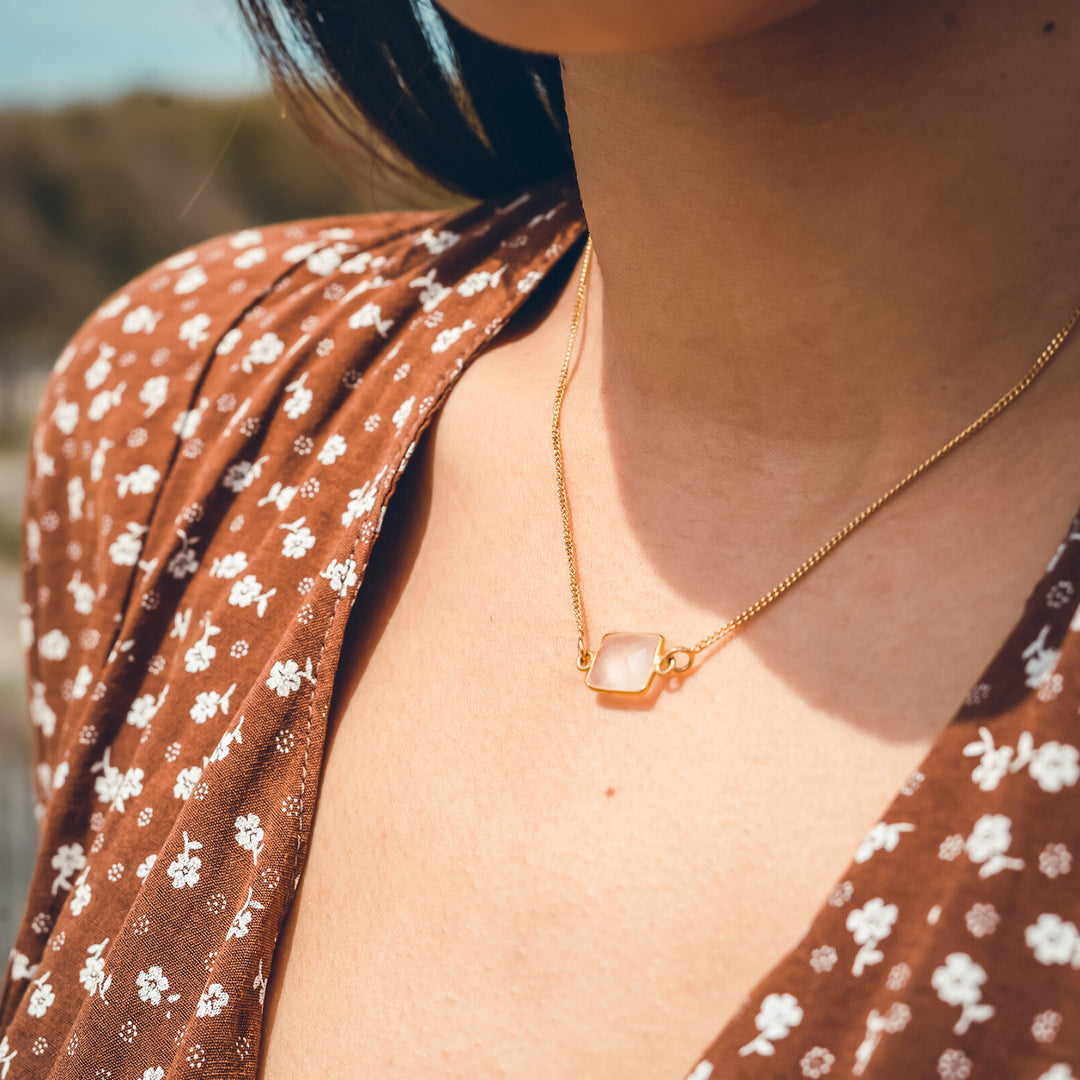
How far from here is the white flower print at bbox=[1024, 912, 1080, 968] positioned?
1.78 ft

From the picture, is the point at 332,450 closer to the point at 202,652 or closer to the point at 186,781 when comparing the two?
the point at 202,652

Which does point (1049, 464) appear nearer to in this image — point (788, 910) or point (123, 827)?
point (788, 910)

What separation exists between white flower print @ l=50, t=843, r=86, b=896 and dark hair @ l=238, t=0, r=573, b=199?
0.80m

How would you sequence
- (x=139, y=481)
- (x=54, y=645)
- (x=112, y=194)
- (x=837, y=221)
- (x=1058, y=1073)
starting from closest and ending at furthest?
(x=1058, y=1073) → (x=837, y=221) → (x=139, y=481) → (x=54, y=645) → (x=112, y=194)

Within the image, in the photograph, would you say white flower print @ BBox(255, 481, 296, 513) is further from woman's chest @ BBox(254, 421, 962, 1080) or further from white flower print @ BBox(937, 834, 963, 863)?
white flower print @ BBox(937, 834, 963, 863)

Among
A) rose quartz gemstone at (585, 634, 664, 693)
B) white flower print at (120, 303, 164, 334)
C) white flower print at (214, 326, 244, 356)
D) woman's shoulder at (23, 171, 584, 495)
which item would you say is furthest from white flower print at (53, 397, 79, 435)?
rose quartz gemstone at (585, 634, 664, 693)

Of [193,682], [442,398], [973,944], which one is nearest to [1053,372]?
[973,944]

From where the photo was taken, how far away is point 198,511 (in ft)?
3.38

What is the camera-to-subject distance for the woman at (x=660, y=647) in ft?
1.99

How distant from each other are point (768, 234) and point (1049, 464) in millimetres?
257

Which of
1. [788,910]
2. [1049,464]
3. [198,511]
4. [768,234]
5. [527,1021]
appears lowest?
[527,1021]

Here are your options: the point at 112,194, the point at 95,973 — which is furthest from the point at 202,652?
the point at 112,194

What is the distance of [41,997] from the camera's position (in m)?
0.90

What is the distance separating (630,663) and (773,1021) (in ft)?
0.91
